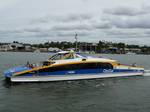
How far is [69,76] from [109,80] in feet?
14.7

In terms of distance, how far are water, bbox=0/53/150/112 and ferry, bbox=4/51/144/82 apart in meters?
0.75

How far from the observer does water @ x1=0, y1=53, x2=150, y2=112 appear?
21.2 meters

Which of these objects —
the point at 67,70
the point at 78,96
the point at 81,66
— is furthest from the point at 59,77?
the point at 78,96

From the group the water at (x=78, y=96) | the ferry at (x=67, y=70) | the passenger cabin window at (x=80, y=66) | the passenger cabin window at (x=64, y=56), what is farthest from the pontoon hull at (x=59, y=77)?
the passenger cabin window at (x=64, y=56)

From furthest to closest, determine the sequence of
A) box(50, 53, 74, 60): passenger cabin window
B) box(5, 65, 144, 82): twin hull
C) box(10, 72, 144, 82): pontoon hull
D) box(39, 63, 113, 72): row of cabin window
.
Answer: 1. box(50, 53, 74, 60): passenger cabin window
2. box(39, 63, 113, 72): row of cabin window
3. box(5, 65, 144, 82): twin hull
4. box(10, 72, 144, 82): pontoon hull

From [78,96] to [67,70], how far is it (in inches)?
298

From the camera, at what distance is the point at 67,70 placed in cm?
3228

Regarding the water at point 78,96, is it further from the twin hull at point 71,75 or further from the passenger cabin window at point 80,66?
the passenger cabin window at point 80,66

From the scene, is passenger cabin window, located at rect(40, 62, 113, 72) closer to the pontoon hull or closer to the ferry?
the ferry

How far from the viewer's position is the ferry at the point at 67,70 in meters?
30.5

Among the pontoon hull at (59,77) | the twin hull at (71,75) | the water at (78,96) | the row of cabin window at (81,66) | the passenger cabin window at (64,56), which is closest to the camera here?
the water at (78,96)

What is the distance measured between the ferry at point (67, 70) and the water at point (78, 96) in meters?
0.75

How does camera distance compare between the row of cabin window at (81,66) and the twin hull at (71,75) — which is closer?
the twin hull at (71,75)

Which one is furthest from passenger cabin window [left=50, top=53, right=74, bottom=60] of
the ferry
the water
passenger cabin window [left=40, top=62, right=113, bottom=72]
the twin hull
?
the water
